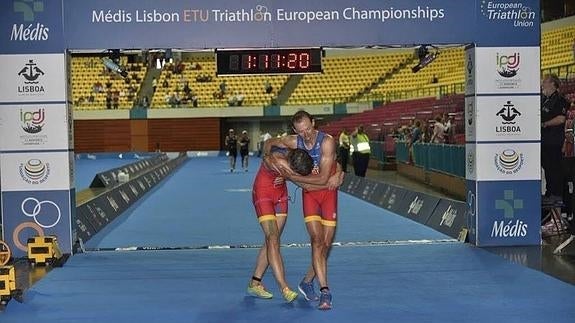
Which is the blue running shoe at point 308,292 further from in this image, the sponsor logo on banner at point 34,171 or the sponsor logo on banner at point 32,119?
the sponsor logo on banner at point 32,119

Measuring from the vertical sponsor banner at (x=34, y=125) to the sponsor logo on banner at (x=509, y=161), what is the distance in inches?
235

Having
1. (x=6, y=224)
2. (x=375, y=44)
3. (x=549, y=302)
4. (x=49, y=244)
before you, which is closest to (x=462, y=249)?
(x=375, y=44)

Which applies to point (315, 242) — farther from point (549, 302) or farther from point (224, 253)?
point (224, 253)

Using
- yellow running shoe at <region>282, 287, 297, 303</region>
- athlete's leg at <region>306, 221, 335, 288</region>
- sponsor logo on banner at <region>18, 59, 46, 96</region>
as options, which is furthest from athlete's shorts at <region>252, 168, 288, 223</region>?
sponsor logo on banner at <region>18, 59, 46, 96</region>

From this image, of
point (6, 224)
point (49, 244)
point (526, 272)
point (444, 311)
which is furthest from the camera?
point (6, 224)

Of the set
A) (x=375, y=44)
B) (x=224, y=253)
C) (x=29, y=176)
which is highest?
(x=375, y=44)

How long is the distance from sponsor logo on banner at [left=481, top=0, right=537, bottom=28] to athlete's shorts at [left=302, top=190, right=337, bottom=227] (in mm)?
5349

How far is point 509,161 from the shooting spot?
12.2 meters

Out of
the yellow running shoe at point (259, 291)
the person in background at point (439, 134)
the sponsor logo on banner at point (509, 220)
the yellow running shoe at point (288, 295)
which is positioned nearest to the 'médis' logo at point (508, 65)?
the sponsor logo on banner at point (509, 220)

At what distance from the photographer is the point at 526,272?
9711 mm

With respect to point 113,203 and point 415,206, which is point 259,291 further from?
point 113,203

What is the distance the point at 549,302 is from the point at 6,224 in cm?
728

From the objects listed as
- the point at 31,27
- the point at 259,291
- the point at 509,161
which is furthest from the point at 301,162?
the point at 31,27

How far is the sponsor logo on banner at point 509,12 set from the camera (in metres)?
12.0
